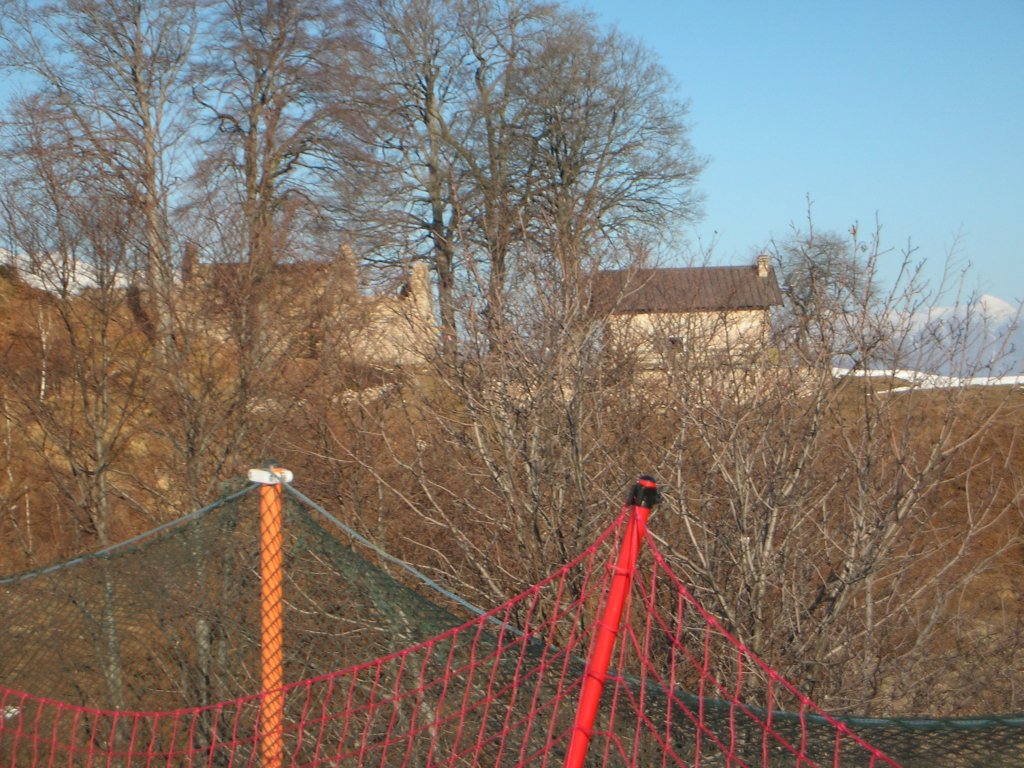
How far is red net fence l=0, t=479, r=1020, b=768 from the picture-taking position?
3805mm

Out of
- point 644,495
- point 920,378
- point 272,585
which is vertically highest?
point 920,378

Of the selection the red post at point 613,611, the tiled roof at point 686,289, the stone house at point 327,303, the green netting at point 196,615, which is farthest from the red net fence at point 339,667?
the stone house at point 327,303

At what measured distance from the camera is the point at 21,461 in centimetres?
950

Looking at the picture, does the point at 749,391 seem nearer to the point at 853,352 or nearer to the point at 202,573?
the point at 853,352

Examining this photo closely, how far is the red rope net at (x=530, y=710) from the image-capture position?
10.9 feet

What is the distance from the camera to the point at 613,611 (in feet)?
9.84

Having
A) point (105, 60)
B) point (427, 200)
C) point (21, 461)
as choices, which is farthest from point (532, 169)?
point (21, 461)

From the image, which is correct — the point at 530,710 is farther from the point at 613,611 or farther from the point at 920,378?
the point at 920,378

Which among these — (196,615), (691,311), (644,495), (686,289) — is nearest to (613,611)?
(644,495)

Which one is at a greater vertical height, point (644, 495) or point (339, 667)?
point (644, 495)

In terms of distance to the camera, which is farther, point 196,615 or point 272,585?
point 196,615

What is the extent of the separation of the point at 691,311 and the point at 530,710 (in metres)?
3.61

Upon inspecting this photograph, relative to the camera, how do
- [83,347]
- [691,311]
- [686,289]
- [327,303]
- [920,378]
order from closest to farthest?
[920,378], [691,311], [686,289], [83,347], [327,303]

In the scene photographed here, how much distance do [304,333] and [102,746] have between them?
3984 mm
